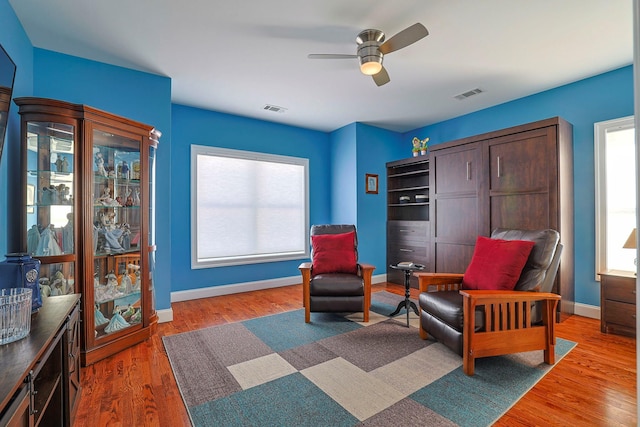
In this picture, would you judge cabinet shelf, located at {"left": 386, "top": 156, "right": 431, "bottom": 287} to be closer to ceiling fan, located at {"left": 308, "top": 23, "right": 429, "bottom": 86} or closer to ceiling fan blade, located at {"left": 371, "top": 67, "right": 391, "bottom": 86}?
ceiling fan blade, located at {"left": 371, "top": 67, "right": 391, "bottom": 86}

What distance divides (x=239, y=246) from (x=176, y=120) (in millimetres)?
1971

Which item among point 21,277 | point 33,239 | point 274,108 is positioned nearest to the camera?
point 21,277

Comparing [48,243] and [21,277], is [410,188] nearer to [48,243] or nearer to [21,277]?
[48,243]

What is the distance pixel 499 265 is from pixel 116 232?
3.26 metres

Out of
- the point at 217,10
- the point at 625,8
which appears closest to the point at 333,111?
the point at 217,10

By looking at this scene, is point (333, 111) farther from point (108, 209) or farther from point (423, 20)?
point (108, 209)

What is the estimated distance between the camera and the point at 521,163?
330 centimetres

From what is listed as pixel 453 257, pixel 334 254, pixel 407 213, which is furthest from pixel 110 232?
pixel 407 213

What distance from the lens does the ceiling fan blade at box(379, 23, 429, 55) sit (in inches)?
78.3

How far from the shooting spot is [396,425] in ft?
5.17

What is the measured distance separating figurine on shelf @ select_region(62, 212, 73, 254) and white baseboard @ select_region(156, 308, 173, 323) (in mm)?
1216

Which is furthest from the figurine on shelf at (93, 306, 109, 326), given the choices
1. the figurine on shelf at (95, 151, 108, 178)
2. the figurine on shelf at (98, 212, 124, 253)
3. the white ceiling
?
the white ceiling

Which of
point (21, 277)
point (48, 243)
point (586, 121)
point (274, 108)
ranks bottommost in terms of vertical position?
point (21, 277)

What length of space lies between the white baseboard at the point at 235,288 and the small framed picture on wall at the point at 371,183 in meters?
1.46
